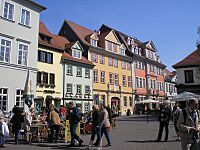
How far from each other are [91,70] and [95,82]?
2423mm

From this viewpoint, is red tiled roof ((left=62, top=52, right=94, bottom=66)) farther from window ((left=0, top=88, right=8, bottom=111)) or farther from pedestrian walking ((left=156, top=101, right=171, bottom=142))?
pedestrian walking ((left=156, top=101, right=171, bottom=142))

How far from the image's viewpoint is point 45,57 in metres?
33.8

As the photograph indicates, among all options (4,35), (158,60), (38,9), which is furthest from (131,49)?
(4,35)

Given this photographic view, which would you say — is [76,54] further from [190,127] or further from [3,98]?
[190,127]

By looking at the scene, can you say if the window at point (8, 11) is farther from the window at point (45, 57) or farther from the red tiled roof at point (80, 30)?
the red tiled roof at point (80, 30)

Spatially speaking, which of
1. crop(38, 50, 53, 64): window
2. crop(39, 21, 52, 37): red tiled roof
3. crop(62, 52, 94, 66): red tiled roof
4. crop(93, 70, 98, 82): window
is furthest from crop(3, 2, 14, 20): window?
crop(93, 70, 98, 82): window

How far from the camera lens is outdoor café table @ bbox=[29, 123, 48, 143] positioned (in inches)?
546

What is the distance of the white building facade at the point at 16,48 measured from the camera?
79.9 feet

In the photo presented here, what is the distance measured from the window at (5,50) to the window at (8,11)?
2.30m

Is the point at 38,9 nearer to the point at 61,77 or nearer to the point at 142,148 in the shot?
the point at 61,77

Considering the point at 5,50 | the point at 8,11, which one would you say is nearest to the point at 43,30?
the point at 8,11

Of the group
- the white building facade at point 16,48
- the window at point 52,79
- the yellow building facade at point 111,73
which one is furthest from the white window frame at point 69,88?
the white building facade at point 16,48

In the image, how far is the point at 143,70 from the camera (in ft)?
189

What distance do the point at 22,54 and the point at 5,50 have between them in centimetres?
197
